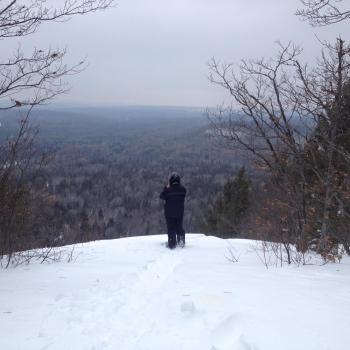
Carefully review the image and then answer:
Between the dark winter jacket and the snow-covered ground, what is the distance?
3196 millimetres

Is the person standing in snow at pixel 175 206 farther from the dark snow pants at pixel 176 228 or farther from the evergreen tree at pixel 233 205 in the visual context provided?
the evergreen tree at pixel 233 205

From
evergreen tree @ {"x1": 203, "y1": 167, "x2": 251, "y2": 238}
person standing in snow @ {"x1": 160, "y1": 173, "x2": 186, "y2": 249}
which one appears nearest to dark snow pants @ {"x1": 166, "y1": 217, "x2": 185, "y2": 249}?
person standing in snow @ {"x1": 160, "y1": 173, "x2": 186, "y2": 249}

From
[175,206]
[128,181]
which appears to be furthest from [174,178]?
[128,181]

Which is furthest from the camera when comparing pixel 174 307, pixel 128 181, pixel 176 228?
pixel 128 181

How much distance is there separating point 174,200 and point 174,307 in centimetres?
593

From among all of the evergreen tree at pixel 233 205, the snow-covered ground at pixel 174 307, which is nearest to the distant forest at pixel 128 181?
the evergreen tree at pixel 233 205

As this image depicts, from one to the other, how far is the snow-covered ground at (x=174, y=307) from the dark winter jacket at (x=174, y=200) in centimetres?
320

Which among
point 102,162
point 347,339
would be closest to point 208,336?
point 347,339

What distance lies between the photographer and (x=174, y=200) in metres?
10.7

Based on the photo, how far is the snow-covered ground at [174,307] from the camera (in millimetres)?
3881

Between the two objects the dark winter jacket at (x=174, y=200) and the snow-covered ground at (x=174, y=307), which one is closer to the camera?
the snow-covered ground at (x=174, y=307)

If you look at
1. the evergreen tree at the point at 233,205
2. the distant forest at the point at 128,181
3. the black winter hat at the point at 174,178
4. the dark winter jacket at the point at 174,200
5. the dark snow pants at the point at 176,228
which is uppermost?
the black winter hat at the point at 174,178

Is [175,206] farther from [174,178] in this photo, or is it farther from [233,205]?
[233,205]

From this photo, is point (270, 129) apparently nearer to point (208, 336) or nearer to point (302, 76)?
point (302, 76)
